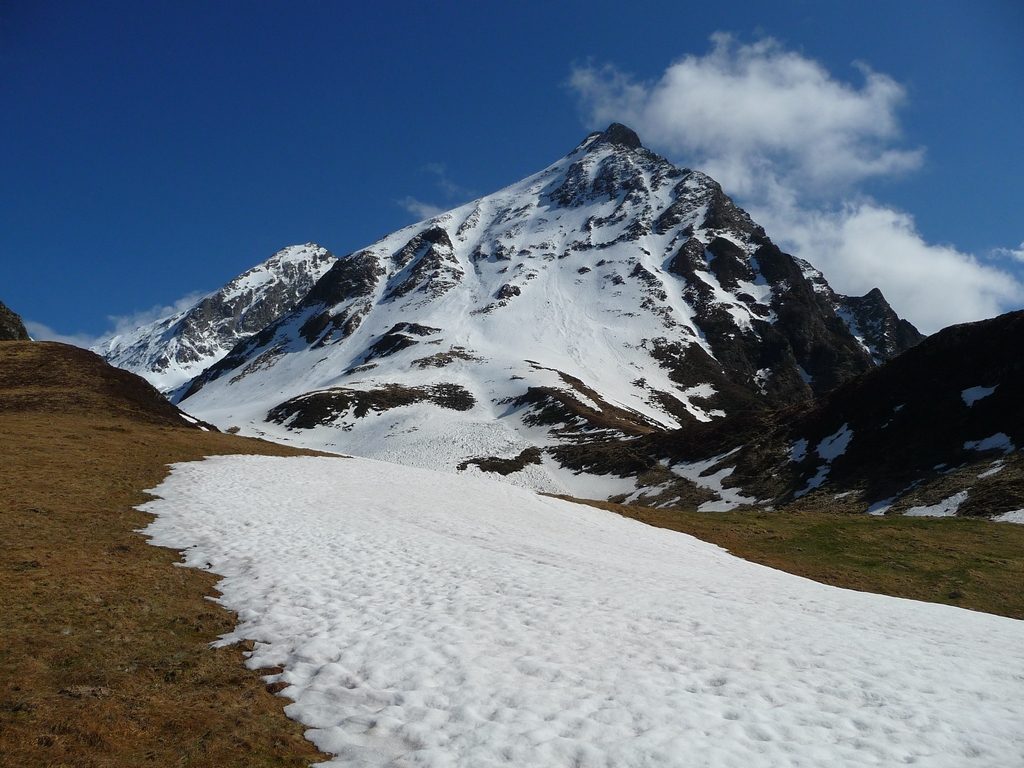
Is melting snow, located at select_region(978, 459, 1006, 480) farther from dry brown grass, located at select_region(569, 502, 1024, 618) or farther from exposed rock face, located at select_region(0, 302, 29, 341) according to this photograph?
exposed rock face, located at select_region(0, 302, 29, 341)

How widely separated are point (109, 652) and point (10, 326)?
3284 inches

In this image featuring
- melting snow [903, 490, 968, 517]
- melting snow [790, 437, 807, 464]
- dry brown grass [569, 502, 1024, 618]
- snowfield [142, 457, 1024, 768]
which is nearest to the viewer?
snowfield [142, 457, 1024, 768]

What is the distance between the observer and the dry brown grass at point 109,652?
21.9ft

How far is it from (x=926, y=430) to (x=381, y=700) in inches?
2413

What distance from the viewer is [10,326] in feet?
232

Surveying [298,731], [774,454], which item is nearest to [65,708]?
[298,731]

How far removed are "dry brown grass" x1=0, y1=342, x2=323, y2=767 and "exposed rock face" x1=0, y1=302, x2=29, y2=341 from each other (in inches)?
2473

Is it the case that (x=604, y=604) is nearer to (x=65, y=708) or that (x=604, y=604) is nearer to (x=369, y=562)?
(x=369, y=562)

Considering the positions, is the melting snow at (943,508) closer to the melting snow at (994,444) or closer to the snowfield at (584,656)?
the melting snow at (994,444)

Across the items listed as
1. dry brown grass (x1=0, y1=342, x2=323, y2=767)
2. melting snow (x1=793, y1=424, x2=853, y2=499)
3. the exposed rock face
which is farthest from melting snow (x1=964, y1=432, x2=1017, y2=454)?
the exposed rock face

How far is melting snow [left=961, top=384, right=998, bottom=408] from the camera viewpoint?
177 ft

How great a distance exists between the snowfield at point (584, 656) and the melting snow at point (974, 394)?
47.7 m

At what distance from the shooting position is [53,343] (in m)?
55.2

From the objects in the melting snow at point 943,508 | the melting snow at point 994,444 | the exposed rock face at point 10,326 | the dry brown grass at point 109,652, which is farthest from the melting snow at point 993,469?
the exposed rock face at point 10,326
